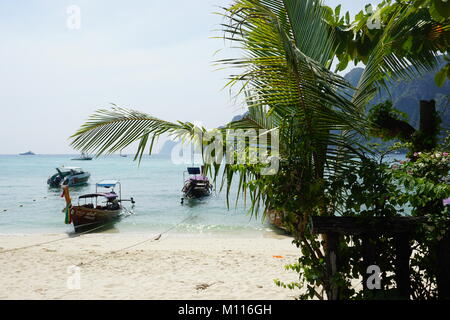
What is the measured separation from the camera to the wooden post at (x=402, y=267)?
124 inches

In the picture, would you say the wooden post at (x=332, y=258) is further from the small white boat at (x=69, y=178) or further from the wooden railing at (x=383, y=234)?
the small white boat at (x=69, y=178)

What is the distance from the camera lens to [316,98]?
284 cm

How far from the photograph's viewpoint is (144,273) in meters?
9.02

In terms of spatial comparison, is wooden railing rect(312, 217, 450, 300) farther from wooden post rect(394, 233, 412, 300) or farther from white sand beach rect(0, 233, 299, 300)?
white sand beach rect(0, 233, 299, 300)

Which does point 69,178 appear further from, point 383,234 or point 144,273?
point 383,234

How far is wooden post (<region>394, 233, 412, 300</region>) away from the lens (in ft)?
10.3

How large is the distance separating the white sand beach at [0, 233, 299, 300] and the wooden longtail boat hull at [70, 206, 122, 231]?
4769mm

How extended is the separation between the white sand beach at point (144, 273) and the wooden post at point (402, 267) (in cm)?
320

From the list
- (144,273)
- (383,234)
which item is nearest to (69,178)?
(144,273)

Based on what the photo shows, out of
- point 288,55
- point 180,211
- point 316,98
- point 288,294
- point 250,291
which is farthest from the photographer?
point 180,211

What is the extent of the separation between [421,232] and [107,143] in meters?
2.76

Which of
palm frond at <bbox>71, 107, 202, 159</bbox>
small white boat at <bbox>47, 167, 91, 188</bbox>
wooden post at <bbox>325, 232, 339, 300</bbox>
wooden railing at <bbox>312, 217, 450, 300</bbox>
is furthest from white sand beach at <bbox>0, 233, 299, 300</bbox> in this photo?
small white boat at <bbox>47, 167, 91, 188</bbox>

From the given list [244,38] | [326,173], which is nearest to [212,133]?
[244,38]
